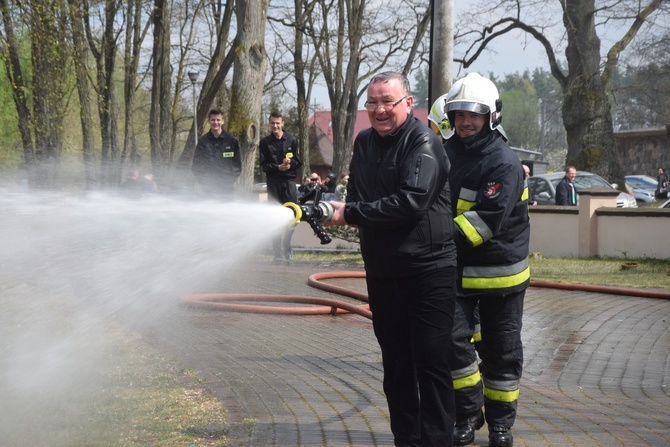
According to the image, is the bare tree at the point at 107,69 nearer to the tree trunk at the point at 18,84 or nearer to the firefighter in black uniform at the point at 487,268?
the tree trunk at the point at 18,84

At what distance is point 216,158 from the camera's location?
12.9 m

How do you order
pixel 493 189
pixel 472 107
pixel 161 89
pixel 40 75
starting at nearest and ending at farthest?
pixel 493 189 → pixel 472 107 → pixel 40 75 → pixel 161 89

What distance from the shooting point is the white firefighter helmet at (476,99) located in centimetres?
490

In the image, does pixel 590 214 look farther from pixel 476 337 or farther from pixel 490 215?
pixel 490 215

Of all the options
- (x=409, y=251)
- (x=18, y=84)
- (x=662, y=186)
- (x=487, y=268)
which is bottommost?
(x=662, y=186)

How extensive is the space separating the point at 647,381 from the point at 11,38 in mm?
14338

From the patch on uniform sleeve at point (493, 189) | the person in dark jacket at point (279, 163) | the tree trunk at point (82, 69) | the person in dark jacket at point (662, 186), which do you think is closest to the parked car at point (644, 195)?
the person in dark jacket at point (662, 186)

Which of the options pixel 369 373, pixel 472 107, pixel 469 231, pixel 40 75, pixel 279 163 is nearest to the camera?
pixel 469 231

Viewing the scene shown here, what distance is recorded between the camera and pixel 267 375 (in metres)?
6.32

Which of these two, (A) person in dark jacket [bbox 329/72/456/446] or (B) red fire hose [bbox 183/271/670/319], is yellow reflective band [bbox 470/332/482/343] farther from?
(B) red fire hose [bbox 183/271/670/319]

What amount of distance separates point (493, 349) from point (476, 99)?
137 cm

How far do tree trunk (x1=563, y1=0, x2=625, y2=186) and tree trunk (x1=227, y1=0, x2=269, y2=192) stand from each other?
1766 centimetres

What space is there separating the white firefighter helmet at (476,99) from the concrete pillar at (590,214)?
13.0m

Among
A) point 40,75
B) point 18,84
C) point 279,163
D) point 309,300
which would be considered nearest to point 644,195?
point 40,75
